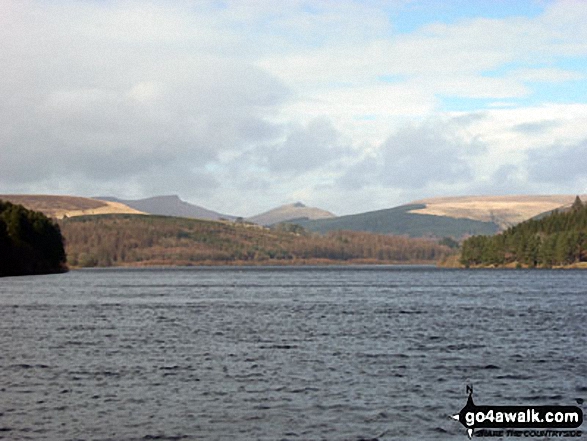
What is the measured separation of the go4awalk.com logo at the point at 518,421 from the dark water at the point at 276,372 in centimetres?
101

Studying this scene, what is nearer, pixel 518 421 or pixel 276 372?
pixel 518 421

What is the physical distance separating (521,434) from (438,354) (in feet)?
84.0

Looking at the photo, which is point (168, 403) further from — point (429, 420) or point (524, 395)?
point (524, 395)

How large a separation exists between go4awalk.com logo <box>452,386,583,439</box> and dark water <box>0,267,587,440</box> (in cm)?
101

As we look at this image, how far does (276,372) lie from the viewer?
175 ft

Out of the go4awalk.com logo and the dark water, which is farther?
the dark water

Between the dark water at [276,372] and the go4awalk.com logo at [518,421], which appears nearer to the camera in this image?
the go4awalk.com logo at [518,421]

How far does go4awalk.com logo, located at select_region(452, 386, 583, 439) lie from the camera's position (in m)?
36.5

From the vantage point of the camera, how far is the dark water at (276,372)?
38625mm

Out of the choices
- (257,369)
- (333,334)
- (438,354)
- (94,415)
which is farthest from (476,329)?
(94,415)

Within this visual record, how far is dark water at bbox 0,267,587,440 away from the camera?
38.6 metres

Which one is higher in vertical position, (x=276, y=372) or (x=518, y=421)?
(x=276, y=372)

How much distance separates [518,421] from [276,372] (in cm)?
1913

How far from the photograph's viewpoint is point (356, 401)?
43594mm
